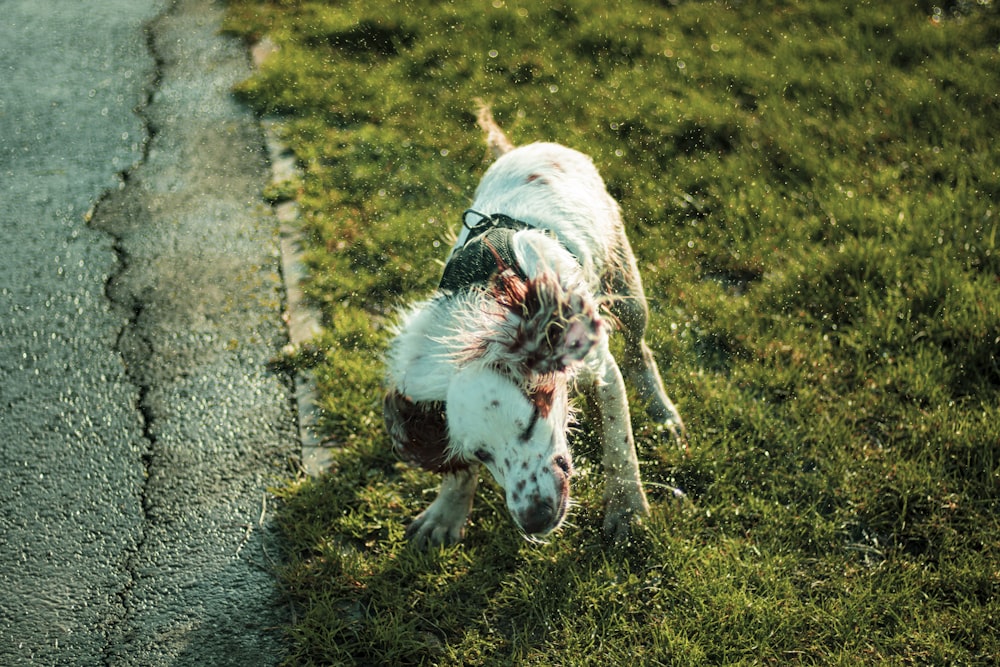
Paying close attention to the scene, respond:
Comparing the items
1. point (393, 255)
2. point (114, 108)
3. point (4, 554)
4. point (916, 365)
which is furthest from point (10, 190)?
point (916, 365)

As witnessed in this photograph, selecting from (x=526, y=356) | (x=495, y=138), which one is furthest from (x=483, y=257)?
(x=495, y=138)

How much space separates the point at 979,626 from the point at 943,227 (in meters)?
2.08

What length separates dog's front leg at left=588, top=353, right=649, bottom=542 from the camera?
290 cm

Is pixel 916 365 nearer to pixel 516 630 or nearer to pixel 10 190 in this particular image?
pixel 516 630

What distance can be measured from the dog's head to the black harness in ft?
0.67

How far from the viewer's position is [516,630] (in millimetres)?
2838

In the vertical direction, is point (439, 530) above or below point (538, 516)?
below

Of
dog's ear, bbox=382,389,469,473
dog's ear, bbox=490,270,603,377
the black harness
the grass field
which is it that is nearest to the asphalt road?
the grass field

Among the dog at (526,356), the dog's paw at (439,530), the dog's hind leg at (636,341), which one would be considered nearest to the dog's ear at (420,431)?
the dog at (526,356)

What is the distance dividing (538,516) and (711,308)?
1927mm

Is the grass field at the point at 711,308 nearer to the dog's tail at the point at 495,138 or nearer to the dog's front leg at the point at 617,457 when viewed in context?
the dog's front leg at the point at 617,457

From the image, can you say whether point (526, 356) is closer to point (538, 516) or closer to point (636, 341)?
point (538, 516)

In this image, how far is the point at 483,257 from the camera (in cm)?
268

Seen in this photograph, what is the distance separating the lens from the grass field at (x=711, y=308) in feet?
9.36
